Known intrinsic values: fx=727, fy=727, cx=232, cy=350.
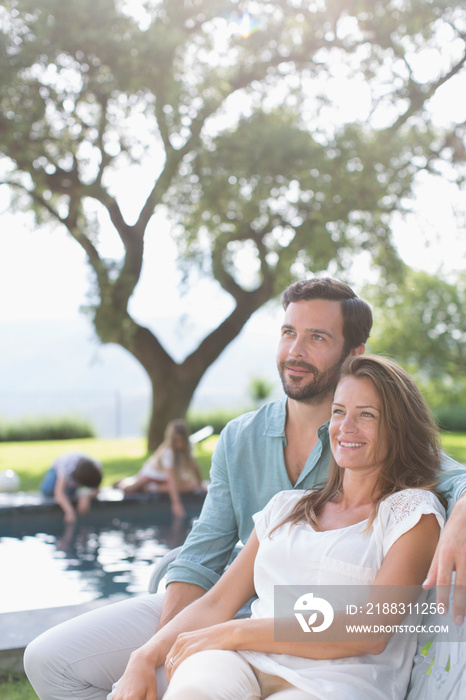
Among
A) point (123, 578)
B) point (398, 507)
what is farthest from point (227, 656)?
point (123, 578)

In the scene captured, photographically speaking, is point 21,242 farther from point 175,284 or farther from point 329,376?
point 329,376

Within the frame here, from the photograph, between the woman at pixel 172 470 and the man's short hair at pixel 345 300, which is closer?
the man's short hair at pixel 345 300

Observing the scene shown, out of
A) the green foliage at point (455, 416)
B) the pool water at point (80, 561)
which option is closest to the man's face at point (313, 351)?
the pool water at point (80, 561)

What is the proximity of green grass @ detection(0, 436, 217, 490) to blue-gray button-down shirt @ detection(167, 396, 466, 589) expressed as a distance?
7.43 metres

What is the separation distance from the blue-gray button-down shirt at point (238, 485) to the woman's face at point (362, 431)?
299 mm

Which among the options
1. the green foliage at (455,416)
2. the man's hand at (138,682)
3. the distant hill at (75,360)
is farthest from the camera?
the distant hill at (75,360)

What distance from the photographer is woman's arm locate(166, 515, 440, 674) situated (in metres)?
1.54

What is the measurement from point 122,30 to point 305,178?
2.99 meters

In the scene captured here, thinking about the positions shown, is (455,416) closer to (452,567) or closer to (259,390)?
(259,390)

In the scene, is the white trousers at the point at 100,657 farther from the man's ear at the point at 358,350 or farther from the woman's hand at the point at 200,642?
the man's ear at the point at 358,350

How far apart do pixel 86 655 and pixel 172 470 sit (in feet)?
20.4

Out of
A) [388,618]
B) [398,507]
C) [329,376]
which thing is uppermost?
[329,376]

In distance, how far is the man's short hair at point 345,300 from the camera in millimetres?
2254

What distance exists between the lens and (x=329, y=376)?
2.22m
